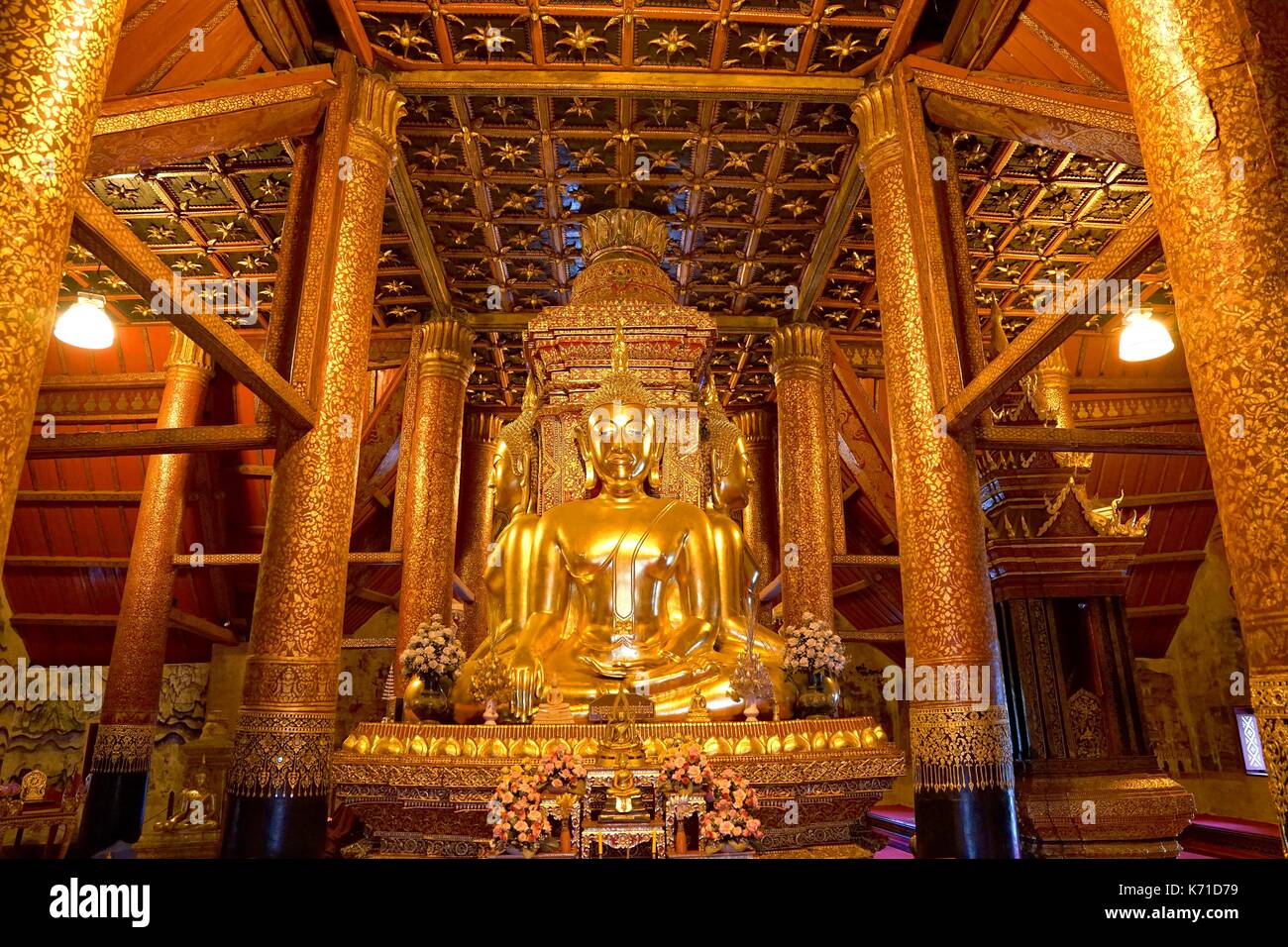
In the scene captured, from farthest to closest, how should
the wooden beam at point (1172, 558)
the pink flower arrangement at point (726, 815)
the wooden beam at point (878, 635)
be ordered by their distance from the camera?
the wooden beam at point (1172, 558), the wooden beam at point (878, 635), the pink flower arrangement at point (726, 815)

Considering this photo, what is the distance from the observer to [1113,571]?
5840mm

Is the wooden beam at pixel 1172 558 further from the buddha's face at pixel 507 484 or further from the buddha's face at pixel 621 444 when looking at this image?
the buddha's face at pixel 507 484

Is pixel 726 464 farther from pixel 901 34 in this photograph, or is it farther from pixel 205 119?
pixel 205 119

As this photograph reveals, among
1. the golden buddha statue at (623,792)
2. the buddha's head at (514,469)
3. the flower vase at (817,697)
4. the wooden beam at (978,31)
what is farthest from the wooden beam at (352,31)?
the flower vase at (817,697)

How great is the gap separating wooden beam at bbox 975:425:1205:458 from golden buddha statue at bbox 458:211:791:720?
2081mm

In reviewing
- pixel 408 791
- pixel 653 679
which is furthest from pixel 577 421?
Answer: pixel 408 791

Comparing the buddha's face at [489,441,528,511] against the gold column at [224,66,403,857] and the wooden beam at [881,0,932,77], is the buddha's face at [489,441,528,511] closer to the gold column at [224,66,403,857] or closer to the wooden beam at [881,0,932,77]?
the gold column at [224,66,403,857]

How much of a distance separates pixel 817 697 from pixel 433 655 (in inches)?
101

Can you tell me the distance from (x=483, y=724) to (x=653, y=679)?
115 cm

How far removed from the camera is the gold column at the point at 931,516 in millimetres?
4430

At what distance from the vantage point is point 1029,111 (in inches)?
193

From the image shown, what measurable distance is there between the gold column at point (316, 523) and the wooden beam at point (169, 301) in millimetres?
321

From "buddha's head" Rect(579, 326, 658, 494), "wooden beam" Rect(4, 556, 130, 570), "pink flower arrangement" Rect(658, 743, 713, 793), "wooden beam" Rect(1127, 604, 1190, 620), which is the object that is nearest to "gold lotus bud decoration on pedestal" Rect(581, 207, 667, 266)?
"buddha's head" Rect(579, 326, 658, 494)
